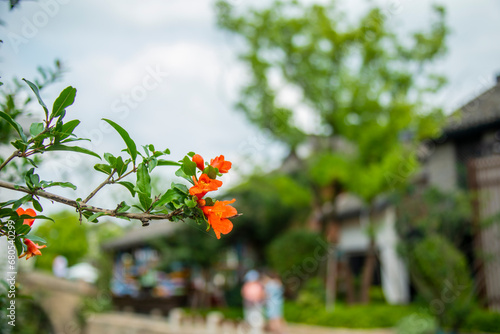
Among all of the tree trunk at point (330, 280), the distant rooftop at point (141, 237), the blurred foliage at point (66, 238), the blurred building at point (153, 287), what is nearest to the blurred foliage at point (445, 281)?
the tree trunk at point (330, 280)

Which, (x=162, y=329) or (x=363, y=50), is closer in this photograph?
(x=162, y=329)

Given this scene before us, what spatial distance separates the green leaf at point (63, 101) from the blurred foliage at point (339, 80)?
957 centimetres

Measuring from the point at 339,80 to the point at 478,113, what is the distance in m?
3.23

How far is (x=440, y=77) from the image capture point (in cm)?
1088

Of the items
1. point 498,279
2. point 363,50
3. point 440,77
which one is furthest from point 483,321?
point 363,50

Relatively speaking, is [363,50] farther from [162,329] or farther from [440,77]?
[162,329]

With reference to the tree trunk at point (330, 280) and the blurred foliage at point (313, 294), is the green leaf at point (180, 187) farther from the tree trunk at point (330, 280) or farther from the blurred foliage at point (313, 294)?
the blurred foliage at point (313, 294)

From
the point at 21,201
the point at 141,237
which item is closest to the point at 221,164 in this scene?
the point at 21,201

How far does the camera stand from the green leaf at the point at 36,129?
1.15 metres

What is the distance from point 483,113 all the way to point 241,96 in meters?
5.66

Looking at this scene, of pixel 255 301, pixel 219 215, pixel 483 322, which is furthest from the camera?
pixel 255 301

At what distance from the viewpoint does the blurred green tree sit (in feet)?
34.9

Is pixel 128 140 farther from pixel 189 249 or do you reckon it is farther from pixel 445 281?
pixel 189 249

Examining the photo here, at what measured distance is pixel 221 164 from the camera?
3.76 ft
